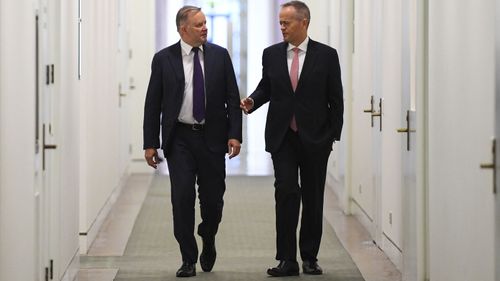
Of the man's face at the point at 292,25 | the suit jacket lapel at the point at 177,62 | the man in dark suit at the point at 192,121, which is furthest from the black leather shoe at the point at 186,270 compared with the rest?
the man's face at the point at 292,25

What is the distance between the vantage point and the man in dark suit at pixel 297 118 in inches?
266

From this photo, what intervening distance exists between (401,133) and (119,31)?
545 centimetres

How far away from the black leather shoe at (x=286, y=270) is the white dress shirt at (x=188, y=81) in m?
1.04

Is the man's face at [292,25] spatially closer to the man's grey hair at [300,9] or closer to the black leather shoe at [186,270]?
the man's grey hair at [300,9]

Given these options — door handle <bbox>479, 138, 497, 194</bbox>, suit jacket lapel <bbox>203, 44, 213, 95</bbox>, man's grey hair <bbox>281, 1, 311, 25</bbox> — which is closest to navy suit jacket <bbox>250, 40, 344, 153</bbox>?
man's grey hair <bbox>281, 1, 311, 25</bbox>

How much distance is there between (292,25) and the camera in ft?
22.4

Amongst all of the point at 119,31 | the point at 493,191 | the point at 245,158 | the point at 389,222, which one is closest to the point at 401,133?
the point at 389,222

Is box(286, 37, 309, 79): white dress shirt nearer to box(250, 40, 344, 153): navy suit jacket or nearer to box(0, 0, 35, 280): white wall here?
box(250, 40, 344, 153): navy suit jacket

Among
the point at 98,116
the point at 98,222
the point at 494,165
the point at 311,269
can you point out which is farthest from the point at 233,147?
the point at 494,165

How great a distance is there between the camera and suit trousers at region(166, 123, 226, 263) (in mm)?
6730

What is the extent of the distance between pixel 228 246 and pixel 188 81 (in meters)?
1.87

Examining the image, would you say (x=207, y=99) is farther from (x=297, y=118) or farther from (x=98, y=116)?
(x=98, y=116)

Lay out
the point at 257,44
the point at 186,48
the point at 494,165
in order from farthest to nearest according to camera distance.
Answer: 1. the point at 257,44
2. the point at 186,48
3. the point at 494,165

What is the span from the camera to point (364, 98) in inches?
362
